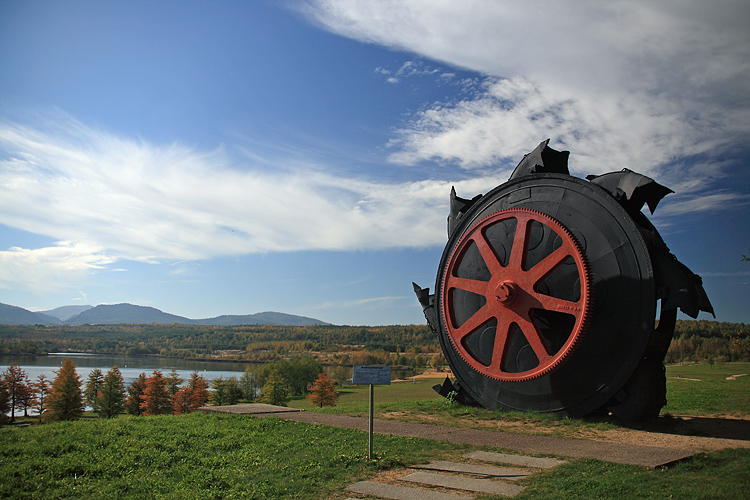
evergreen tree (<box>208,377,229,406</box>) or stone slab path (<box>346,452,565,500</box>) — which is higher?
stone slab path (<box>346,452,565,500</box>)

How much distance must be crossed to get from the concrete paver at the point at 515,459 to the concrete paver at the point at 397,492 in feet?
7.01

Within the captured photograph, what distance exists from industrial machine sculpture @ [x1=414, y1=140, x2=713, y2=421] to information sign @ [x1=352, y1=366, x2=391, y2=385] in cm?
531

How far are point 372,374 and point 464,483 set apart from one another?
2476 mm

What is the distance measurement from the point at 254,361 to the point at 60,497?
662 ft

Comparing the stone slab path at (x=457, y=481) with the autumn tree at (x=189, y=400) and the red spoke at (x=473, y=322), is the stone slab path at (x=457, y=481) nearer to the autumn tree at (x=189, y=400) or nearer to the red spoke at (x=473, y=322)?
the red spoke at (x=473, y=322)

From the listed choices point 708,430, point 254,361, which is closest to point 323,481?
point 708,430

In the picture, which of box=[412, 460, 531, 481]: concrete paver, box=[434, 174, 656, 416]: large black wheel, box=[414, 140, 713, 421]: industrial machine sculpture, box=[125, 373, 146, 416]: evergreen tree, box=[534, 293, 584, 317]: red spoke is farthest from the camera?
box=[125, 373, 146, 416]: evergreen tree

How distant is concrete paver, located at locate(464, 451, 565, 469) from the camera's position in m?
7.98

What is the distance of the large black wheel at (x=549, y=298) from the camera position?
11570 millimetres

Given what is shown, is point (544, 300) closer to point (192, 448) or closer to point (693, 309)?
point (693, 309)

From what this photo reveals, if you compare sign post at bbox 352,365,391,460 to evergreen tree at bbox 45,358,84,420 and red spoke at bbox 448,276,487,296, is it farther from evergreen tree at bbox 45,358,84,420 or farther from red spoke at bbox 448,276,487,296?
evergreen tree at bbox 45,358,84,420

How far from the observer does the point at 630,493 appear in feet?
20.8

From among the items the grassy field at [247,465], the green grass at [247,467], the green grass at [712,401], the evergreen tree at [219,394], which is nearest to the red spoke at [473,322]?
the grassy field at [247,465]

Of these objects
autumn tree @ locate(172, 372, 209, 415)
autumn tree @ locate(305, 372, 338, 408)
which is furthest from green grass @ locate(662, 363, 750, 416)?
autumn tree @ locate(172, 372, 209, 415)
